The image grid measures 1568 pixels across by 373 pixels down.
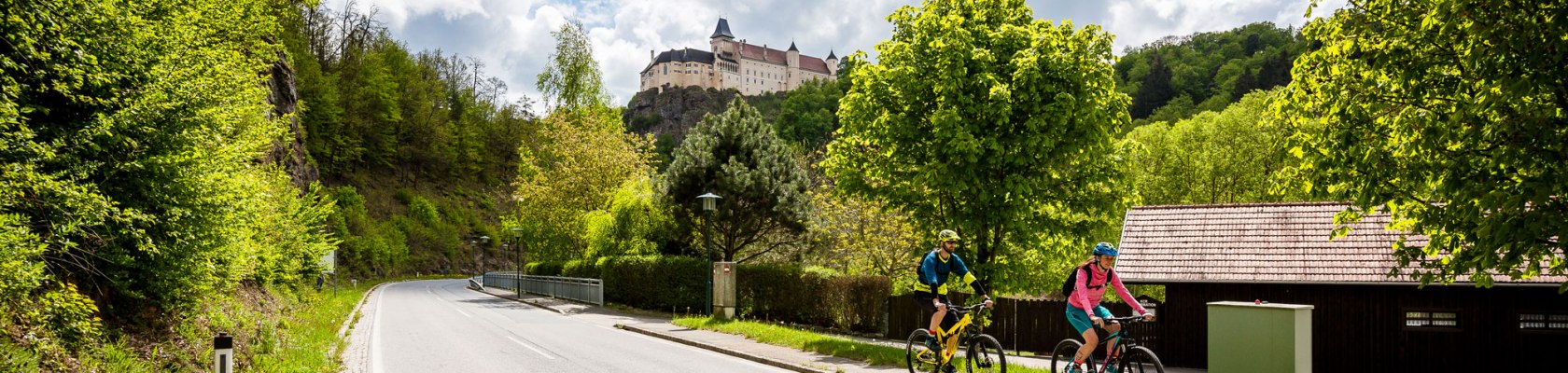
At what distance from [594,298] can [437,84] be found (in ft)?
199

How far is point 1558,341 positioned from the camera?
13.8 m

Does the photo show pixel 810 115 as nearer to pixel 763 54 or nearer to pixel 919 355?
pixel 763 54

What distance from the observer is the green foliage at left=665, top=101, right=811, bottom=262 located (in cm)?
Answer: 2822

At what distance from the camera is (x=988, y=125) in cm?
1614

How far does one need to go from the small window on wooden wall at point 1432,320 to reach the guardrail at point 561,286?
23.4 meters

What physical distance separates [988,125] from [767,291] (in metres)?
10.4

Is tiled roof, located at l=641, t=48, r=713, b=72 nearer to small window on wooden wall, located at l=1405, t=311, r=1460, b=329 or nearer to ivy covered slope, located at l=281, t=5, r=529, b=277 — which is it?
ivy covered slope, located at l=281, t=5, r=529, b=277

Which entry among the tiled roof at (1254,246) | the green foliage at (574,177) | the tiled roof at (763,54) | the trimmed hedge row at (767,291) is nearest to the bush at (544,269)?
the green foliage at (574,177)

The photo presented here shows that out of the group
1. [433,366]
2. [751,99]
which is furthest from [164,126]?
[751,99]

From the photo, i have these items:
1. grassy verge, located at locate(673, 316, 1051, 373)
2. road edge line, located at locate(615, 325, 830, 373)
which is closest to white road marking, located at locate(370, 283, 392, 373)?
road edge line, located at locate(615, 325, 830, 373)

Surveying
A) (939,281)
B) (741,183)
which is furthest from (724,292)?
(939,281)

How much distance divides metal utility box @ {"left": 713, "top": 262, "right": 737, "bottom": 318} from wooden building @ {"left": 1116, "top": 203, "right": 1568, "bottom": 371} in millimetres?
9343

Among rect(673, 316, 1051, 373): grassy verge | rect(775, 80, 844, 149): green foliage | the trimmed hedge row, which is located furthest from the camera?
rect(775, 80, 844, 149): green foliage

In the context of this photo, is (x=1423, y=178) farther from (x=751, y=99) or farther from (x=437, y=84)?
(x=751, y=99)
